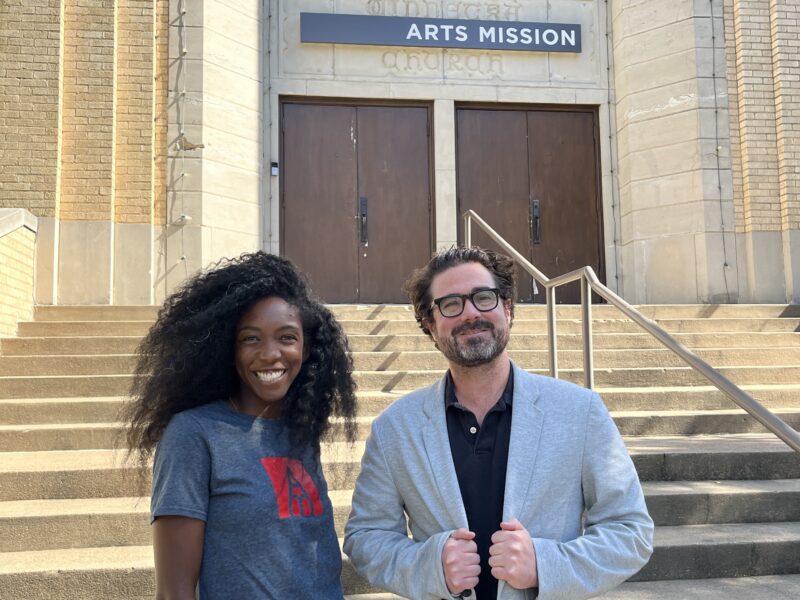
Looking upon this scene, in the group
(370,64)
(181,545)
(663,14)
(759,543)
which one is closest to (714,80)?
(663,14)

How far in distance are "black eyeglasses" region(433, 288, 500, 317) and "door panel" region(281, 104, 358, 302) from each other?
7389mm

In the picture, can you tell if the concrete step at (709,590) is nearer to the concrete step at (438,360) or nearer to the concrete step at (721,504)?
the concrete step at (721,504)

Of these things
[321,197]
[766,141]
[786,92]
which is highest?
[786,92]

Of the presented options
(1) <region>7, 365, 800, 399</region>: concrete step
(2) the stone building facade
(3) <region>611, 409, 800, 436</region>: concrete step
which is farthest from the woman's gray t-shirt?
(2) the stone building facade

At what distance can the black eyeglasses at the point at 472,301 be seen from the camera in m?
1.93

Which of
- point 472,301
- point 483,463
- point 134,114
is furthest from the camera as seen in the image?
point 134,114

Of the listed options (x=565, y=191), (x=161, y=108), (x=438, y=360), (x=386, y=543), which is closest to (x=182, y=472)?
(x=386, y=543)

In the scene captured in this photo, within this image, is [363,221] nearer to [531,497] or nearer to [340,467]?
[340,467]

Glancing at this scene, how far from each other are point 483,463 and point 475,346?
0.99 ft

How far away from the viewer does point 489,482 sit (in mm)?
1797

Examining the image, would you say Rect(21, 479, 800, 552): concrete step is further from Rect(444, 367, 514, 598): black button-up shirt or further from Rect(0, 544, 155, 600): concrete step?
Rect(444, 367, 514, 598): black button-up shirt

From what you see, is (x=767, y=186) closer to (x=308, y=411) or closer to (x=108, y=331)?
(x=108, y=331)

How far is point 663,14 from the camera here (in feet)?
30.2

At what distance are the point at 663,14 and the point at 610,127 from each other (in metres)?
1.52
